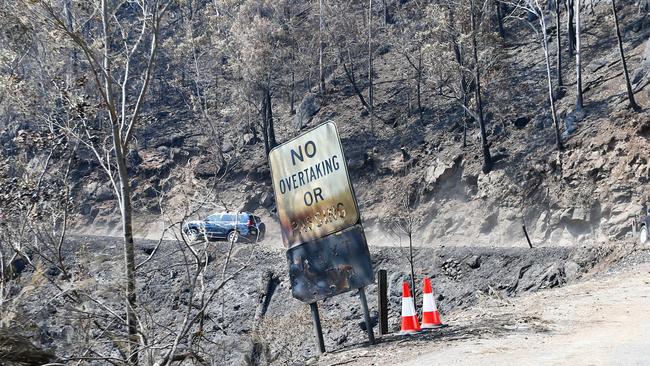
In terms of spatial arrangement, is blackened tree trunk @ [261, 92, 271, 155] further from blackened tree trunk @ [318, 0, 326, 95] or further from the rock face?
blackened tree trunk @ [318, 0, 326, 95]

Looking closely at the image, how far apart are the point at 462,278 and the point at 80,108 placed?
670 inches

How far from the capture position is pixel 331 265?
10562 millimetres

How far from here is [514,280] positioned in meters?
24.6

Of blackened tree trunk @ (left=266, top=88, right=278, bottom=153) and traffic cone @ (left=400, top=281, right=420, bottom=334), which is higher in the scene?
blackened tree trunk @ (left=266, top=88, right=278, bottom=153)

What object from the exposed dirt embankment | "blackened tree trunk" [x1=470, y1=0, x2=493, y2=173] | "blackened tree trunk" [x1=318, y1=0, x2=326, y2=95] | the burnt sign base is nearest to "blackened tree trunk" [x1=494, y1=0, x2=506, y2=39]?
"blackened tree trunk" [x1=318, y1=0, x2=326, y2=95]

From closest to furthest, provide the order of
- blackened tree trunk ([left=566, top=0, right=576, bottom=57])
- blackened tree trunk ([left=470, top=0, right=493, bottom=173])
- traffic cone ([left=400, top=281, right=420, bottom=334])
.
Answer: traffic cone ([left=400, top=281, right=420, bottom=334]), blackened tree trunk ([left=470, top=0, right=493, bottom=173]), blackened tree trunk ([left=566, top=0, right=576, bottom=57])

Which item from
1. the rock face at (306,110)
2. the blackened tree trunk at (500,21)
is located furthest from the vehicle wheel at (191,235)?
the blackened tree trunk at (500,21)

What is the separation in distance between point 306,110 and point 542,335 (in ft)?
138

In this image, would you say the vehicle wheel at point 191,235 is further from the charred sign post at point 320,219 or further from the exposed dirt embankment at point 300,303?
the exposed dirt embankment at point 300,303

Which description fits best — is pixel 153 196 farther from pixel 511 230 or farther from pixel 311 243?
pixel 311 243

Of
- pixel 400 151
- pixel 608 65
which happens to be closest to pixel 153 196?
pixel 400 151

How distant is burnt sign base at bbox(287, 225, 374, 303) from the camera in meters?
10.3

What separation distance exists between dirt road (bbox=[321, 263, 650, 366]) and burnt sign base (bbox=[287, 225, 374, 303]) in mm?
958

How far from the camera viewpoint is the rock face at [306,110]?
164 feet
